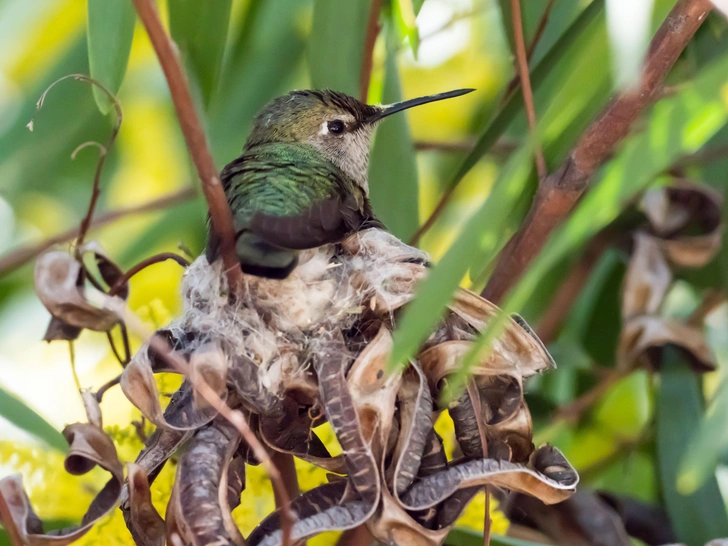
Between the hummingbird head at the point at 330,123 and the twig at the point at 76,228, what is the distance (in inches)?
6.9

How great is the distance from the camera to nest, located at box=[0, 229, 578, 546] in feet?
2.67

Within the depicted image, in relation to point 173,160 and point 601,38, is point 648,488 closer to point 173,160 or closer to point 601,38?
point 601,38

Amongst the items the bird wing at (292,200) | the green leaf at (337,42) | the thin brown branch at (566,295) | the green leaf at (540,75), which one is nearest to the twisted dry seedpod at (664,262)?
the thin brown branch at (566,295)

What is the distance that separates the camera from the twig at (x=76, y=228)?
1.51 m

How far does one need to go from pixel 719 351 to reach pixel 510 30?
32.6 inches

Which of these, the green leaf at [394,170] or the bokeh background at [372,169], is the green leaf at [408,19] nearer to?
the bokeh background at [372,169]

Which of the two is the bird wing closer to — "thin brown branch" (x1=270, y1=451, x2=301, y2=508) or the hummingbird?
the hummingbird


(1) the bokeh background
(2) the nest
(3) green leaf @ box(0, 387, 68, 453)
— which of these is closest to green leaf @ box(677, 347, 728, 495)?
(1) the bokeh background

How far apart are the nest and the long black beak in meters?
0.46

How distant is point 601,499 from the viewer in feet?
4.51

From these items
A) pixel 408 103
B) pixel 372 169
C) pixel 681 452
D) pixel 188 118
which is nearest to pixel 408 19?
pixel 408 103

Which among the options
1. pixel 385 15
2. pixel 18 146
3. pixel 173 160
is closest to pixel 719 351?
pixel 385 15

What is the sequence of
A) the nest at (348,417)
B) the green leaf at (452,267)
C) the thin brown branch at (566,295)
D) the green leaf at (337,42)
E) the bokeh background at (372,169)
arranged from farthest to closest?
the thin brown branch at (566,295) → the green leaf at (337,42) → the bokeh background at (372,169) → the nest at (348,417) → the green leaf at (452,267)

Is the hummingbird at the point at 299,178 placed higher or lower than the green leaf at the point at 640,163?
lower
